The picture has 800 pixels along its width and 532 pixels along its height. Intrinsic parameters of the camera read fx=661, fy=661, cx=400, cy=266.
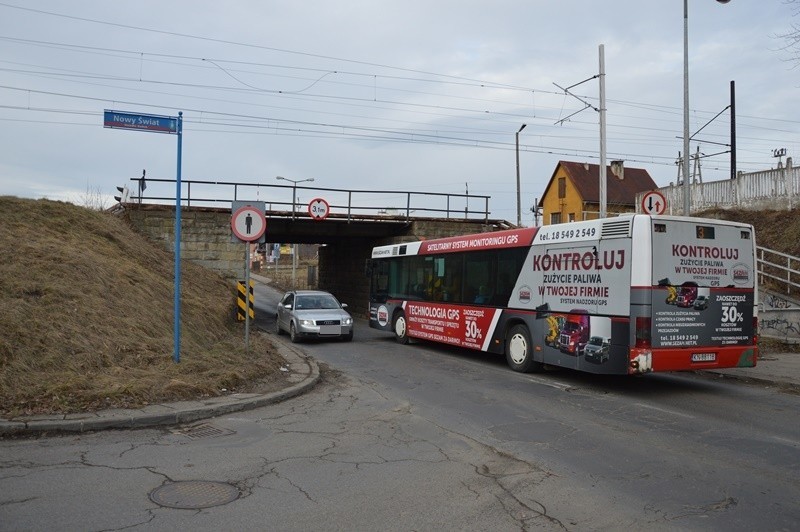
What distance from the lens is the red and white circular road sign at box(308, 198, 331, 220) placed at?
2775cm

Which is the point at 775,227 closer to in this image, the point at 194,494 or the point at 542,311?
the point at 542,311

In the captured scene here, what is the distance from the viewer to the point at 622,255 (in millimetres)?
10742

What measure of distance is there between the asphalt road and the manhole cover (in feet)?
0.16

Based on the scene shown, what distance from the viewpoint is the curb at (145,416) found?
7.20m

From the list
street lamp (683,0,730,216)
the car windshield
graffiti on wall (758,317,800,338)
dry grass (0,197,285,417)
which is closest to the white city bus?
dry grass (0,197,285,417)

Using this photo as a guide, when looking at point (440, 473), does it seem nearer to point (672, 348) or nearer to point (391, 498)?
point (391, 498)

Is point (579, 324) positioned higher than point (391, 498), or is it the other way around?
point (579, 324)

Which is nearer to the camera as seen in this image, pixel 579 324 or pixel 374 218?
pixel 579 324

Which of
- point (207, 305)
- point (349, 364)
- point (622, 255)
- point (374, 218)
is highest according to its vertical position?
point (374, 218)

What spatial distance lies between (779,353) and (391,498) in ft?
44.1

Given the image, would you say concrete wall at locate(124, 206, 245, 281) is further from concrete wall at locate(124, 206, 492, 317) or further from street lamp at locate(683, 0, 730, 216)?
street lamp at locate(683, 0, 730, 216)

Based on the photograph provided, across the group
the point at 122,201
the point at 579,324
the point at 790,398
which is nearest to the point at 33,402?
the point at 579,324

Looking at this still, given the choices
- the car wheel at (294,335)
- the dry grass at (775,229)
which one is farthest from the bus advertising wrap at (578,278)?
the dry grass at (775,229)

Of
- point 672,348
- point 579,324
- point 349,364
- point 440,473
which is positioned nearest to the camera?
point 440,473
